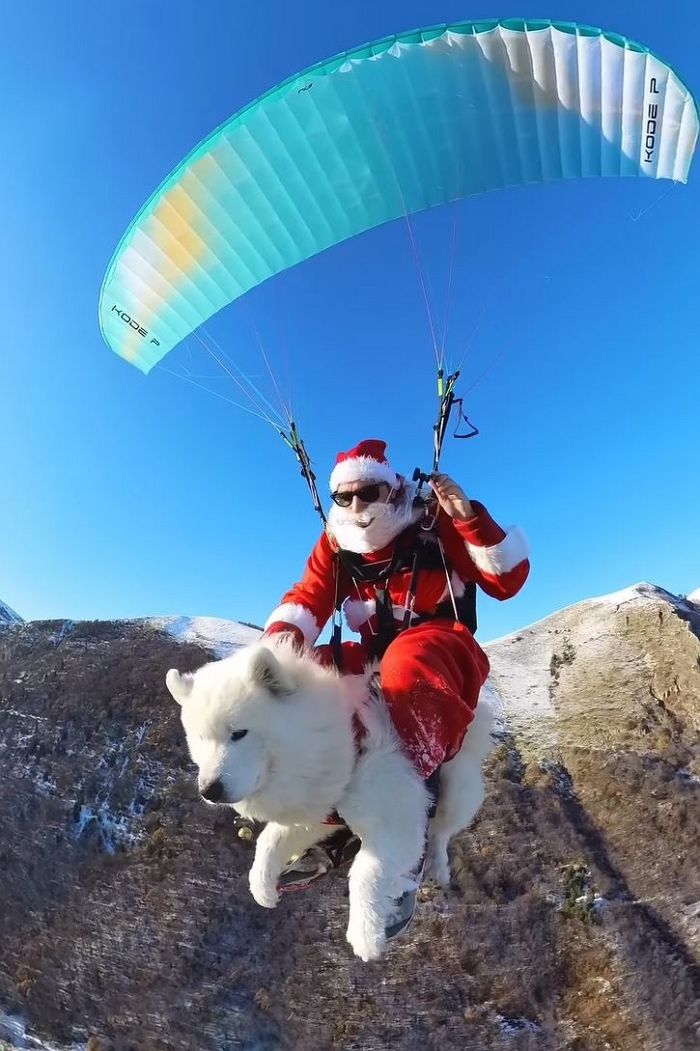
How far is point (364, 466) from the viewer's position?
3.53m

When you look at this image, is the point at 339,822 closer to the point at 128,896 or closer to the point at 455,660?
the point at 455,660

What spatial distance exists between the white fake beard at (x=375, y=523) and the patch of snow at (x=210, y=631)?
14882 millimetres

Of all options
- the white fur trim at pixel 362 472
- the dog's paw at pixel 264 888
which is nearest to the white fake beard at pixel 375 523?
the white fur trim at pixel 362 472

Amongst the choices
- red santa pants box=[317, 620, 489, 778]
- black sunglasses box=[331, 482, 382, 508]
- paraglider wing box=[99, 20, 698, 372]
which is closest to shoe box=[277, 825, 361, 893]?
red santa pants box=[317, 620, 489, 778]

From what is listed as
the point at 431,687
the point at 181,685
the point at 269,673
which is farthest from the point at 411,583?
the point at 181,685

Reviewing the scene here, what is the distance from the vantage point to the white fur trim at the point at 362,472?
11.4ft

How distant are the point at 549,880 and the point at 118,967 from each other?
8.91 m

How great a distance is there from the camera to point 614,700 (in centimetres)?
1579

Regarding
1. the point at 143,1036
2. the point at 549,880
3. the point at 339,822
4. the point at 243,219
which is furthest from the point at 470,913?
the point at 243,219

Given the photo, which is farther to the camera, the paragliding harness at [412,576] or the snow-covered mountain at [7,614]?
the snow-covered mountain at [7,614]

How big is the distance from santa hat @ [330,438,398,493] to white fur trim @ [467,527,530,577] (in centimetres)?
72

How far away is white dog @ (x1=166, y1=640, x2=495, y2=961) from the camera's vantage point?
7.38 feet

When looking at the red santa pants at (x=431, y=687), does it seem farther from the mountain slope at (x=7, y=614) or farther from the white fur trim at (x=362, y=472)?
the mountain slope at (x=7, y=614)

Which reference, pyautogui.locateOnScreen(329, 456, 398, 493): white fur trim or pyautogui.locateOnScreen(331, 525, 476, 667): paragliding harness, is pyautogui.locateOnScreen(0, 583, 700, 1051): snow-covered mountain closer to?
pyautogui.locateOnScreen(331, 525, 476, 667): paragliding harness
